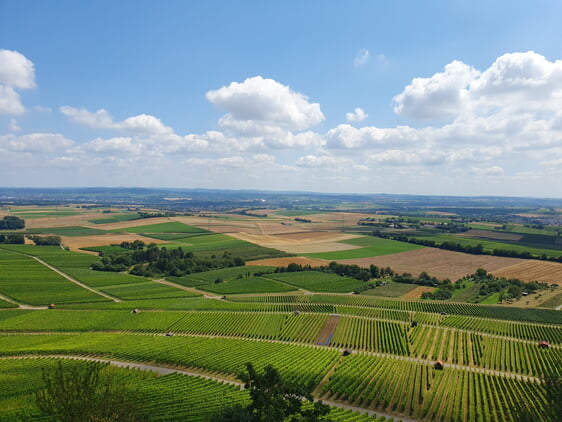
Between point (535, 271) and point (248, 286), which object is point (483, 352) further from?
point (535, 271)

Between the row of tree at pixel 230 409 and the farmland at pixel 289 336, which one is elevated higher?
the row of tree at pixel 230 409

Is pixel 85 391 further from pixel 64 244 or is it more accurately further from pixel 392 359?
pixel 64 244

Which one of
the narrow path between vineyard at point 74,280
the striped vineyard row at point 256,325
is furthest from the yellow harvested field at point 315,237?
the striped vineyard row at point 256,325

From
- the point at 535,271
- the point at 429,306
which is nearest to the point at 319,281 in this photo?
the point at 429,306

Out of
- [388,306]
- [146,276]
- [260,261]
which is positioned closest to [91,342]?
[146,276]

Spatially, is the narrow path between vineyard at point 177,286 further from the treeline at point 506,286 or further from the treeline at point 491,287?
the treeline at point 506,286

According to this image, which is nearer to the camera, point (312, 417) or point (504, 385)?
point (312, 417)
